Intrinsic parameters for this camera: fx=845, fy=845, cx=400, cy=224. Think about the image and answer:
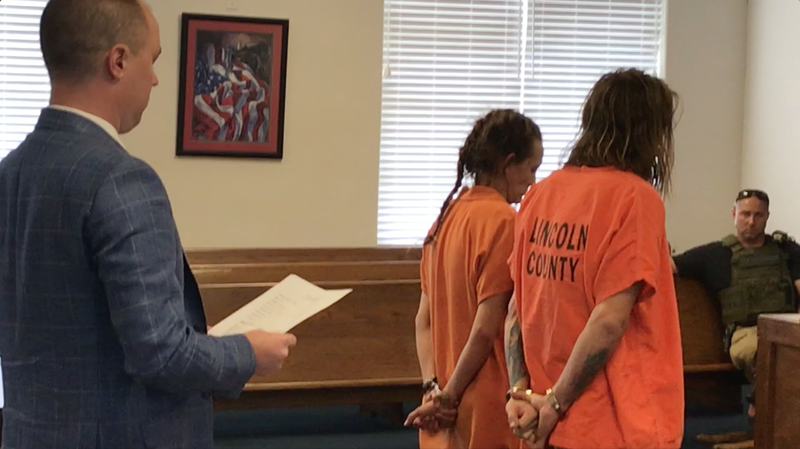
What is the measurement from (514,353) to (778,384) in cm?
180

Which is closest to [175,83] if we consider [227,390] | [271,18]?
[271,18]

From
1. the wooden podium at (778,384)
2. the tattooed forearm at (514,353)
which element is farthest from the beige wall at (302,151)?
the tattooed forearm at (514,353)

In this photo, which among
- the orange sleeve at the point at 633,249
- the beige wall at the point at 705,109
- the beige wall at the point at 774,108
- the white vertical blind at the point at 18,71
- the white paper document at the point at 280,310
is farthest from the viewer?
the beige wall at the point at 705,109

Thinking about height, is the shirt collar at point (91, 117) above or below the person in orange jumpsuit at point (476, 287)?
above

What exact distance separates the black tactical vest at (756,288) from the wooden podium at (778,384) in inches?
41.5

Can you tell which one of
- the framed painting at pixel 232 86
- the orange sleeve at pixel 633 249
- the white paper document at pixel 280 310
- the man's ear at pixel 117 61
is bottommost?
the white paper document at pixel 280 310

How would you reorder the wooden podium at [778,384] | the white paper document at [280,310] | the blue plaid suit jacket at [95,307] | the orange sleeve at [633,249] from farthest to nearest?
the wooden podium at [778,384], the orange sleeve at [633,249], the white paper document at [280,310], the blue plaid suit jacket at [95,307]

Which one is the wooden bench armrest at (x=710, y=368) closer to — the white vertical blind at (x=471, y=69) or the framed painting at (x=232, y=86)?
the white vertical blind at (x=471, y=69)

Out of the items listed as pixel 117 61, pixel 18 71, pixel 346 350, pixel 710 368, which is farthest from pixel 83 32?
pixel 18 71

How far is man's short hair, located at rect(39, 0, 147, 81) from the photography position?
1.12 m

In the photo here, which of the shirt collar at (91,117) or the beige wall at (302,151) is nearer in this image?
the shirt collar at (91,117)

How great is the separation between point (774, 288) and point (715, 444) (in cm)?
84

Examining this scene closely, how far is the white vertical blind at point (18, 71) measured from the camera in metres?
4.82

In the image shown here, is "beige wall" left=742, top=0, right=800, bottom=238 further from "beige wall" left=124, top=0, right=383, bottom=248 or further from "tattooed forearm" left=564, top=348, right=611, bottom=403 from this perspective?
"tattooed forearm" left=564, top=348, right=611, bottom=403
